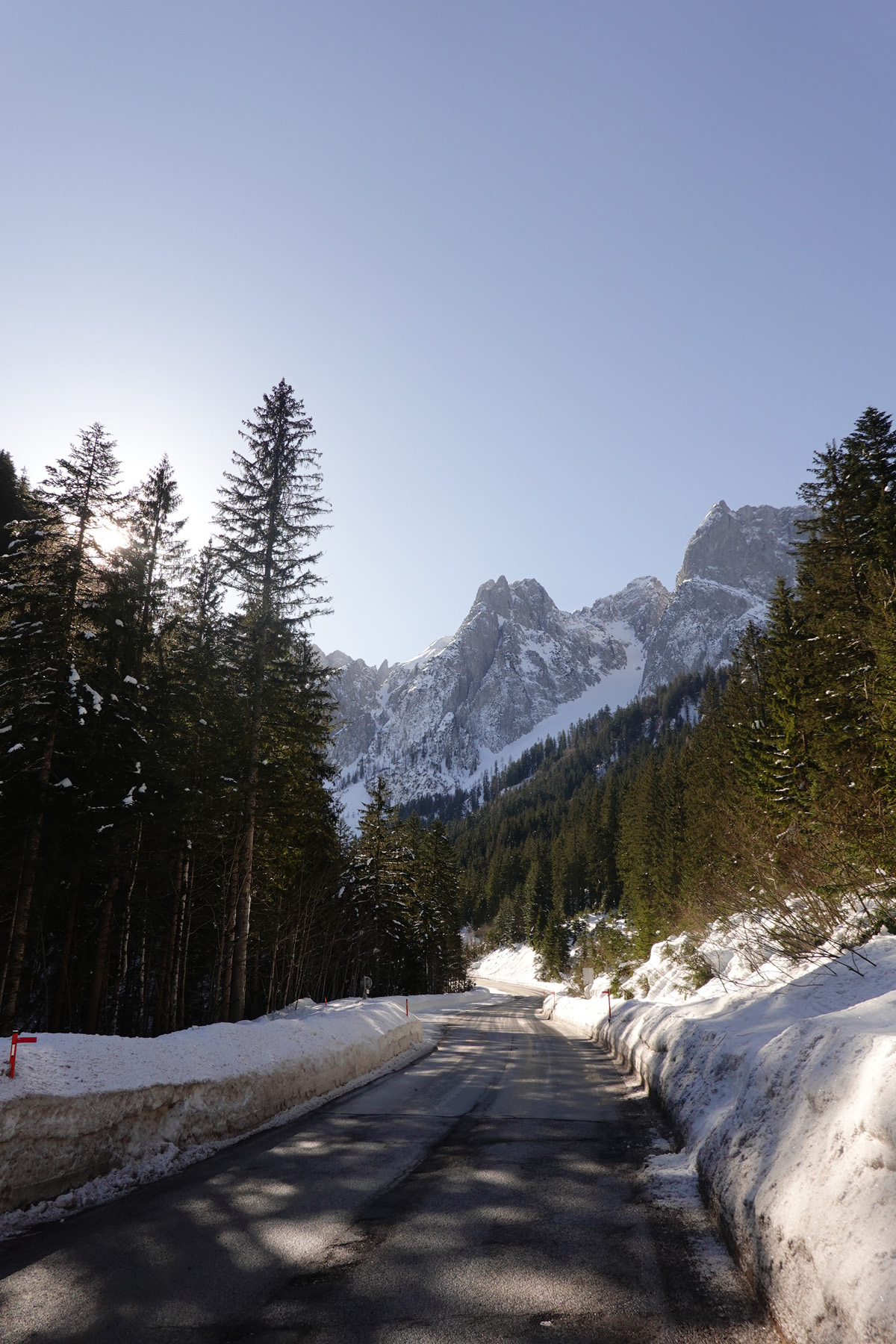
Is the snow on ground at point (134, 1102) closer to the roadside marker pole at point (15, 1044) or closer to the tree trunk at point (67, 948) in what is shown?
the roadside marker pole at point (15, 1044)

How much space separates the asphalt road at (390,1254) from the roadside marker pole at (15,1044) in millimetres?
1224

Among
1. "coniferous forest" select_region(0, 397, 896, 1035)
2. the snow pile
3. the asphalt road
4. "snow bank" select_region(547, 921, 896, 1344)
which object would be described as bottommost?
the snow pile

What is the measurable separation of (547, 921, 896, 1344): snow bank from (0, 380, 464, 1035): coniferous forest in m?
12.7

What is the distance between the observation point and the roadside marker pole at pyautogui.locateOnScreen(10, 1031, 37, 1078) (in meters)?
5.44

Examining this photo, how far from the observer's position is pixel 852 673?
19125mm

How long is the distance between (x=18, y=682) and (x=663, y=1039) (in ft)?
48.0

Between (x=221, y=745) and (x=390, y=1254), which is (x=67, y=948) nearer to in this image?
(x=221, y=745)

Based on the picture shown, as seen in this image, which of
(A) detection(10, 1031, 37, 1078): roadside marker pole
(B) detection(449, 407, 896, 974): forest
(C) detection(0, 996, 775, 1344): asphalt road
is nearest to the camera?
(C) detection(0, 996, 775, 1344): asphalt road

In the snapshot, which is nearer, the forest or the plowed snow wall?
the plowed snow wall

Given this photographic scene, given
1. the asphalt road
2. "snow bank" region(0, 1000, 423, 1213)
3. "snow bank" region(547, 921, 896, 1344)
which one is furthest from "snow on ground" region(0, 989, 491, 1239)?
"snow bank" region(547, 921, 896, 1344)

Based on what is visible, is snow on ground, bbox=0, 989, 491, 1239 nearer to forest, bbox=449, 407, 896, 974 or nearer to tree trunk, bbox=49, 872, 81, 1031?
forest, bbox=449, 407, 896, 974

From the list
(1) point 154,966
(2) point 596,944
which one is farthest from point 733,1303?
(2) point 596,944

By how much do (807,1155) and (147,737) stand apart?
16240 mm

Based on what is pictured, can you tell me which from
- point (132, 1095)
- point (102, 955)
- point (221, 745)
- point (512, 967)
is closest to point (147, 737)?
point (221, 745)
